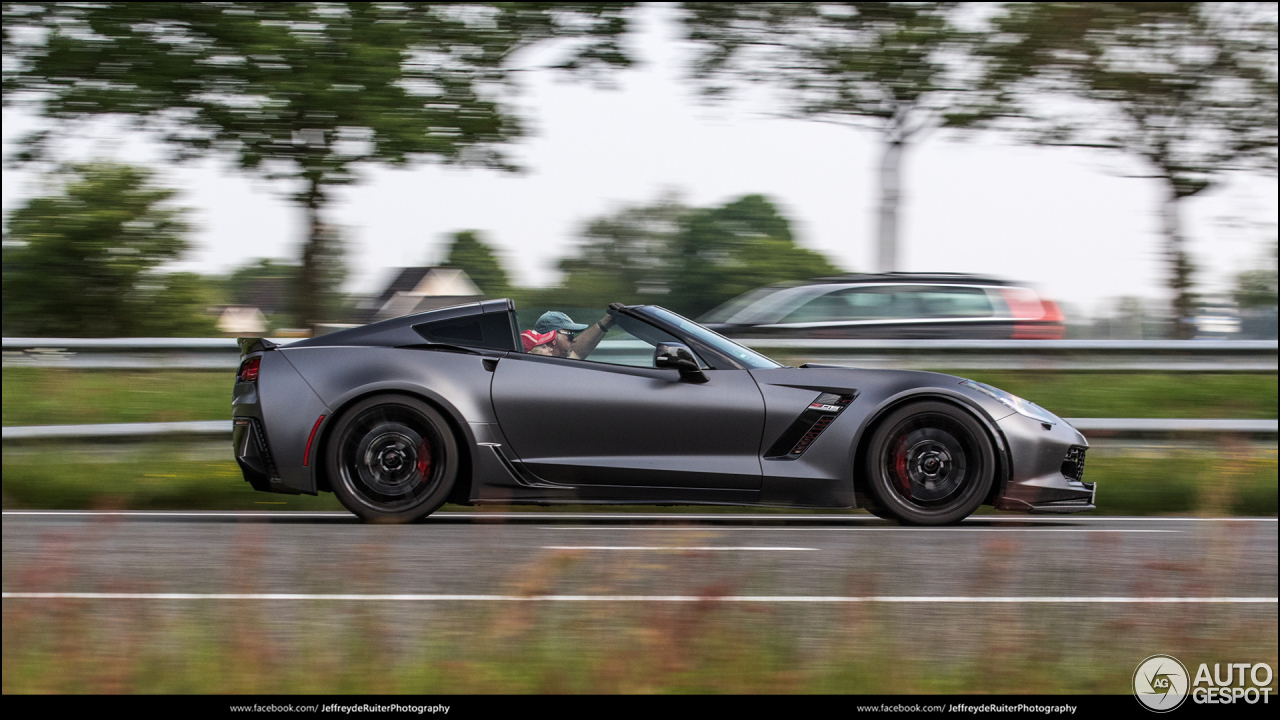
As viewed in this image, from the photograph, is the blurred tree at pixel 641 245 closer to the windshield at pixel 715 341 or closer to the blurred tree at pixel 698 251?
the blurred tree at pixel 698 251

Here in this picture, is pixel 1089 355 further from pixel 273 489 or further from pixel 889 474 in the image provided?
pixel 273 489

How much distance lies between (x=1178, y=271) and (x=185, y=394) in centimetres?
1023

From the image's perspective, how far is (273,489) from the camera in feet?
21.1

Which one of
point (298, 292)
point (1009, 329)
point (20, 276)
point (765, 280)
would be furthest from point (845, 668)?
point (765, 280)

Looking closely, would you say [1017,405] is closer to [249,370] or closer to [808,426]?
[808,426]

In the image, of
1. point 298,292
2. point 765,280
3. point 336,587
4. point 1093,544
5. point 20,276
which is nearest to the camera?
point 336,587

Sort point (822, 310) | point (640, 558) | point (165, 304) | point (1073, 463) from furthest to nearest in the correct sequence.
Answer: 1. point (165, 304)
2. point (822, 310)
3. point (1073, 463)
4. point (640, 558)

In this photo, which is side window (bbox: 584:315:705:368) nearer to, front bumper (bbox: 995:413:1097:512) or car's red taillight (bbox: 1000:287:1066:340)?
front bumper (bbox: 995:413:1097:512)

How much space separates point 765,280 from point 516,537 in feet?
123

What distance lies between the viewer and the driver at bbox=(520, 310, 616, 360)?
21.3 feet

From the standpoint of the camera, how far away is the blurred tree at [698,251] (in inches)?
1393

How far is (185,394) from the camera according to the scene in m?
8.34

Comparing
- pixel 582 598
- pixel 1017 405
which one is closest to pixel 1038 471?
pixel 1017 405

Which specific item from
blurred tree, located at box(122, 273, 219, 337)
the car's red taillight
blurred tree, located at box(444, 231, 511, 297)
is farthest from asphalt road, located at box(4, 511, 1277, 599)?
the car's red taillight
